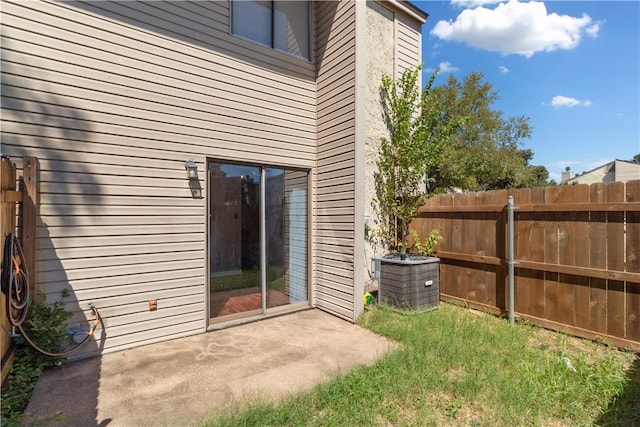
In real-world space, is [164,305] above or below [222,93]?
below

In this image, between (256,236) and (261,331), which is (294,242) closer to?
(256,236)

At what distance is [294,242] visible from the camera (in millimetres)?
4688

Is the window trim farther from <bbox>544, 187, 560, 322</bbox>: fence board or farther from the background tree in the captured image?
the background tree

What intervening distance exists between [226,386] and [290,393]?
1.89ft

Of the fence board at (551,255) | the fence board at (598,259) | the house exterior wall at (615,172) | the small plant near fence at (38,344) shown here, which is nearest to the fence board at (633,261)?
the fence board at (598,259)

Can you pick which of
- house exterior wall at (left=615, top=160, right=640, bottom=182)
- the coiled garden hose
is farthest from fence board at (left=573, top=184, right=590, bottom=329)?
house exterior wall at (left=615, top=160, right=640, bottom=182)

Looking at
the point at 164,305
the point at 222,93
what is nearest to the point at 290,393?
the point at 164,305

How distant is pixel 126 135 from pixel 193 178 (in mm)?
821

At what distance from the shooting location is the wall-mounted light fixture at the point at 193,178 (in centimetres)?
367

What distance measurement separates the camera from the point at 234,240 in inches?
162

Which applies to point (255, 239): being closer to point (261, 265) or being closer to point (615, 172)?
point (261, 265)

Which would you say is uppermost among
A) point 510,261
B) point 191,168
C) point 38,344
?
point 191,168

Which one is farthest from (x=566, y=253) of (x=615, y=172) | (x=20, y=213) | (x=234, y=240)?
(x=615, y=172)

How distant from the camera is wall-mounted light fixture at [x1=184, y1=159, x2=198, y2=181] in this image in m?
3.66
